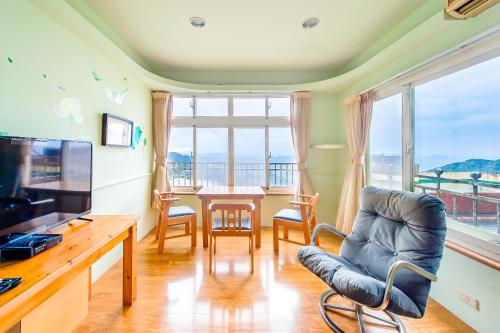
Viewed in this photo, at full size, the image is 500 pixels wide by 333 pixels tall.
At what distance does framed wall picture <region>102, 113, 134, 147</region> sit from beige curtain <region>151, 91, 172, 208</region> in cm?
72

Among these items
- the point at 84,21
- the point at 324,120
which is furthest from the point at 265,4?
the point at 324,120

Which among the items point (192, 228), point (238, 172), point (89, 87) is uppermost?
point (89, 87)

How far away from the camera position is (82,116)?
2053mm

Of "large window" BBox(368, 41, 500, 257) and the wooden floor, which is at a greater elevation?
"large window" BBox(368, 41, 500, 257)

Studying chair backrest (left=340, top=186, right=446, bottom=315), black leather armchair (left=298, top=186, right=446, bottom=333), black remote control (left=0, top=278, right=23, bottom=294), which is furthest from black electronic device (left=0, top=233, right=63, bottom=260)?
chair backrest (left=340, top=186, right=446, bottom=315)

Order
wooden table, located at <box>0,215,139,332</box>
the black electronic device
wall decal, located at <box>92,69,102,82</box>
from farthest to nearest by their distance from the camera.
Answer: wall decal, located at <box>92,69,102,82</box> → the black electronic device → wooden table, located at <box>0,215,139,332</box>

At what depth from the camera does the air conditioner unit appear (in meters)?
1.28

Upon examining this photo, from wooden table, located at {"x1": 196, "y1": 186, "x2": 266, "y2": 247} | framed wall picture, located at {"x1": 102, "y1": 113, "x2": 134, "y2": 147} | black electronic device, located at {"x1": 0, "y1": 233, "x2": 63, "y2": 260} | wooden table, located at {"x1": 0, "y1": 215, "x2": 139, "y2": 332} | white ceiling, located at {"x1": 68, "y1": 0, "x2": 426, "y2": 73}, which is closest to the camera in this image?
wooden table, located at {"x1": 0, "y1": 215, "x2": 139, "y2": 332}

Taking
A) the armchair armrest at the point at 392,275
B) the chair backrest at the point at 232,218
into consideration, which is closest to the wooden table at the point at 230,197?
the chair backrest at the point at 232,218

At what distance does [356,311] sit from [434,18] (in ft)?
7.68

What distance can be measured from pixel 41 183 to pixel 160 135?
2325 mm

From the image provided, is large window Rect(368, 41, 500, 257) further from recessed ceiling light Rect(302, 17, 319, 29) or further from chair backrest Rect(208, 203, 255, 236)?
chair backrest Rect(208, 203, 255, 236)

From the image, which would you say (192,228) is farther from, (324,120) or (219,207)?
(324,120)

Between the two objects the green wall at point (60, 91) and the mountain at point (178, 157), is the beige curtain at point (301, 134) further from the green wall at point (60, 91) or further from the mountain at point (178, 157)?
the green wall at point (60, 91)
